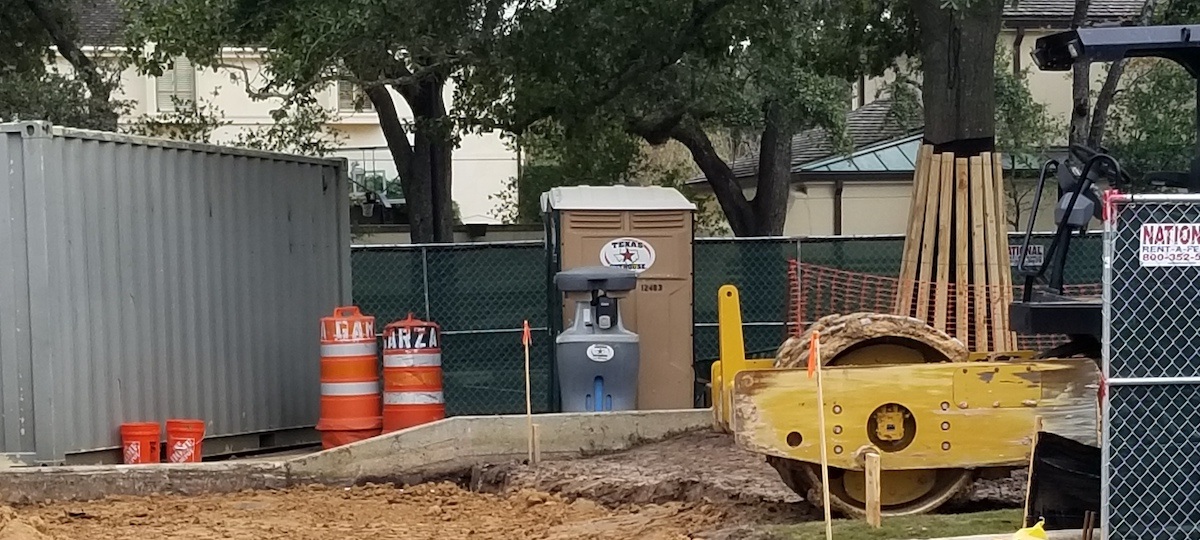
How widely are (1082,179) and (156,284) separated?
273 inches

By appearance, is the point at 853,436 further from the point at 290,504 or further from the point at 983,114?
the point at 983,114

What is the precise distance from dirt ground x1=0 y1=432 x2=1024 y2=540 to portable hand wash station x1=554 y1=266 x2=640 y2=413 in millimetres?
743

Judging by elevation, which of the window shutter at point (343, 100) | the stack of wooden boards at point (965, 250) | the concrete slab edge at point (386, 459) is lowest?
the concrete slab edge at point (386, 459)

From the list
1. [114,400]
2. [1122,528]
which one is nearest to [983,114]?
[1122,528]

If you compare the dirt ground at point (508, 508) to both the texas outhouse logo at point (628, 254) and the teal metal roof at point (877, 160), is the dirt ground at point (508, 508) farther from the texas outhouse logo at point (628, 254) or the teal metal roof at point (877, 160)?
the teal metal roof at point (877, 160)

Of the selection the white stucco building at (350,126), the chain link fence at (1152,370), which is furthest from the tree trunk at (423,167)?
the chain link fence at (1152,370)

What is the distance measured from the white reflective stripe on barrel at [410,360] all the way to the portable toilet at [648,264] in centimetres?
121

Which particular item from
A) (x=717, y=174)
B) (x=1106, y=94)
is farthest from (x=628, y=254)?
(x=1106, y=94)

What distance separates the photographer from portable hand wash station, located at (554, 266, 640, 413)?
11.1 metres

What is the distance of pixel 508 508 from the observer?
369 inches

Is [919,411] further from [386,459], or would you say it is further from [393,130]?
[393,130]

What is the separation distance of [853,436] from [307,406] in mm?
6513

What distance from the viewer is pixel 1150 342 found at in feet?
22.0

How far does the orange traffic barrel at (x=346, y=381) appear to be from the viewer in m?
11.8
